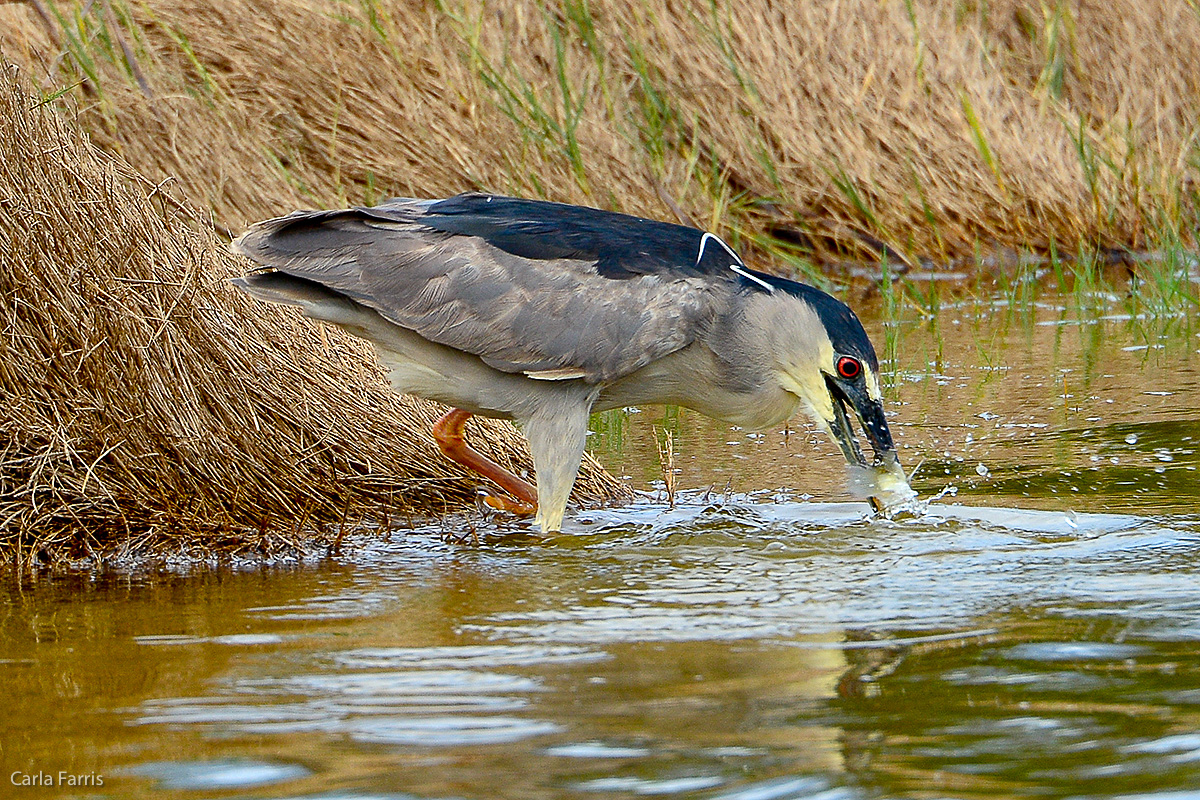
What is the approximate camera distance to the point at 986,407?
659 cm

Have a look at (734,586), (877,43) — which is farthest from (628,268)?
(877,43)

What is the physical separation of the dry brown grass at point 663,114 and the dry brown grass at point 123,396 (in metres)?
3.16

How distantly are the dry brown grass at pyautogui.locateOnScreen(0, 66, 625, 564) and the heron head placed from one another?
1.37 meters

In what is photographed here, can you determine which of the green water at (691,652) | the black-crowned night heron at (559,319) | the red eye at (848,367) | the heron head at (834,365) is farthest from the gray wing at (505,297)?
the green water at (691,652)

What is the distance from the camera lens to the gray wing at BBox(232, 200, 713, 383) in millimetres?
4898

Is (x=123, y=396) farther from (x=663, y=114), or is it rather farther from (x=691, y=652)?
(x=663, y=114)

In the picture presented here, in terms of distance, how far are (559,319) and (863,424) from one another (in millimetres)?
968

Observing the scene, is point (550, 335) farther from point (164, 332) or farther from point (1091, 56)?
point (1091, 56)

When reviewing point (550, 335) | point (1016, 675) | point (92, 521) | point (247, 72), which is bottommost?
point (1016, 675)

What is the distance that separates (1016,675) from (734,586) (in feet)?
3.34

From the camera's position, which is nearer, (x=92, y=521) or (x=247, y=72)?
(x=92, y=521)

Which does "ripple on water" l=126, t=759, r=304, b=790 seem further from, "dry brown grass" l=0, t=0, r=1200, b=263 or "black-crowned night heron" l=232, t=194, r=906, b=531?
"dry brown grass" l=0, t=0, r=1200, b=263

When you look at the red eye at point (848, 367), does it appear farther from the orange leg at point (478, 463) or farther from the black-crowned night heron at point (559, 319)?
the orange leg at point (478, 463)

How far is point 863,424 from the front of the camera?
5.04m
